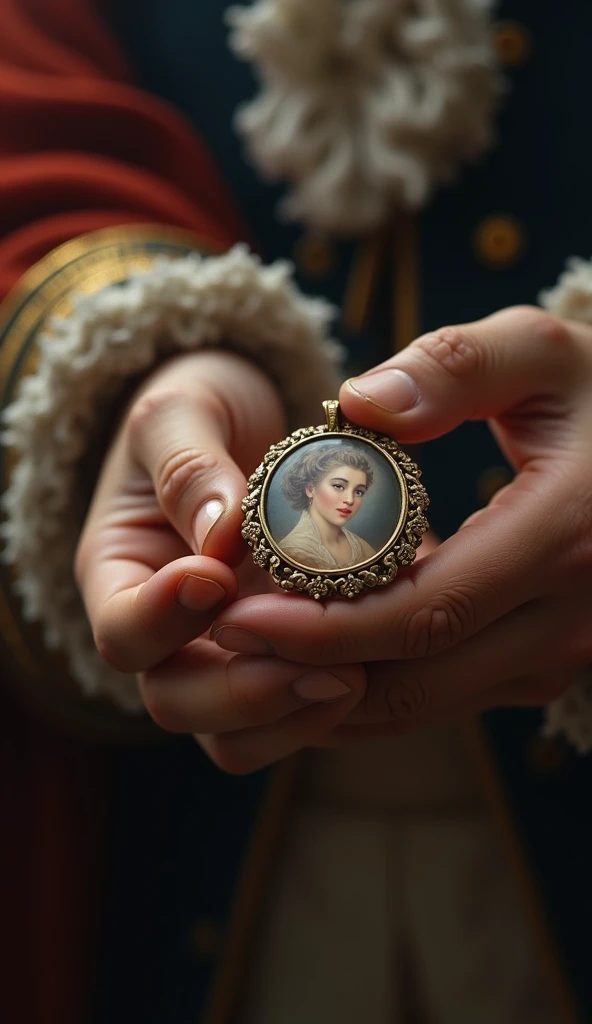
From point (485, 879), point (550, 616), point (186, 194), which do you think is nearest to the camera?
point (550, 616)

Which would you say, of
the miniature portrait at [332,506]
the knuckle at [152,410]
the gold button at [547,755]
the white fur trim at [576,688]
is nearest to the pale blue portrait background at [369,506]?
the miniature portrait at [332,506]

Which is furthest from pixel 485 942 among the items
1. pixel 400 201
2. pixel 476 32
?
pixel 476 32

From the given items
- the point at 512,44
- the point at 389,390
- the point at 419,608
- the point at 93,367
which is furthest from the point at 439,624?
the point at 512,44

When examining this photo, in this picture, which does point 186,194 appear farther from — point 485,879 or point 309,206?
point 485,879

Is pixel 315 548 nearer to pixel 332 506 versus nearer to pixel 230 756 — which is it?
pixel 332 506

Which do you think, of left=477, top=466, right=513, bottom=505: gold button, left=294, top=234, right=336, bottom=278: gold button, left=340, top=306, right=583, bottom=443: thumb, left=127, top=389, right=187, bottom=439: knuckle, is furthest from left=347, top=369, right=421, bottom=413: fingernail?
left=294, top=234, right=336, bottom=278: gold button

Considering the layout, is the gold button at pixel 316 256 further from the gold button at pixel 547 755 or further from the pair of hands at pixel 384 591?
the gold button at pixel 547 755
